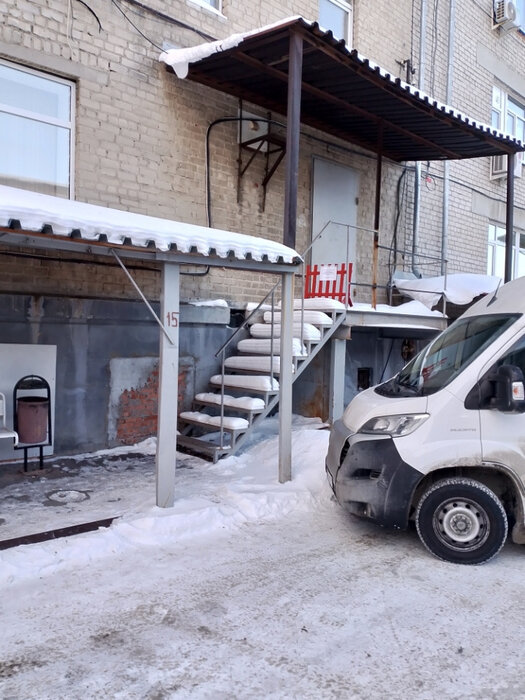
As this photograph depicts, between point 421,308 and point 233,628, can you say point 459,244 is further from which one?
point 233,628

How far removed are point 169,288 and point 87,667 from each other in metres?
3.24

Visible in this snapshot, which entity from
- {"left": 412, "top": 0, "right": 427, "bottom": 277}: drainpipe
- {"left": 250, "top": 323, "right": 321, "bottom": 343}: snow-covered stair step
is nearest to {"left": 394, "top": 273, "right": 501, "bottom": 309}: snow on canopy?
{"left": 412, "top": 0, "right": 427, "bottom": 277}: drainpipe

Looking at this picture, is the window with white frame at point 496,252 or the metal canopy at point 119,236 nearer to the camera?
the metal canopy at point 119,236

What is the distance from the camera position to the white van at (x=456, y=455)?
4441 mm

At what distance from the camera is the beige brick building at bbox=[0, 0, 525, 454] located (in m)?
7.30

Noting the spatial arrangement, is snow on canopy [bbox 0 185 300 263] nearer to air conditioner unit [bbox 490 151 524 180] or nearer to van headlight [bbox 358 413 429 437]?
van headlight [bbox 358 413 429 437]

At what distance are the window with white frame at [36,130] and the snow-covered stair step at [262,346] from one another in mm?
3072

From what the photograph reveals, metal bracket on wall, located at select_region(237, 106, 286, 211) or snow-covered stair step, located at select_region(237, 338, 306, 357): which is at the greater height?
metal bracket on wall, located at select_region(237, 106, 286, 211)

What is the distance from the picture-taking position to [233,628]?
347 centimetres

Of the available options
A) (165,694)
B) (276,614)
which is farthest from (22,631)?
(276,614)

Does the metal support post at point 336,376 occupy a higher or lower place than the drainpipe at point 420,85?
lower

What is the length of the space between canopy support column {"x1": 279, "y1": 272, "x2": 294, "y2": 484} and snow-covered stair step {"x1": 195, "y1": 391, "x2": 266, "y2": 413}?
81cm

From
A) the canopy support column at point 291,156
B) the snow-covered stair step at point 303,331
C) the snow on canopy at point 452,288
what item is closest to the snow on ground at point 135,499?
the snow-covered stair step at point 303,331

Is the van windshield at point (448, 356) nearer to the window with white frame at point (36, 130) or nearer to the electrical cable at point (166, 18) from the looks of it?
the window with white frame at point (36, 130)
